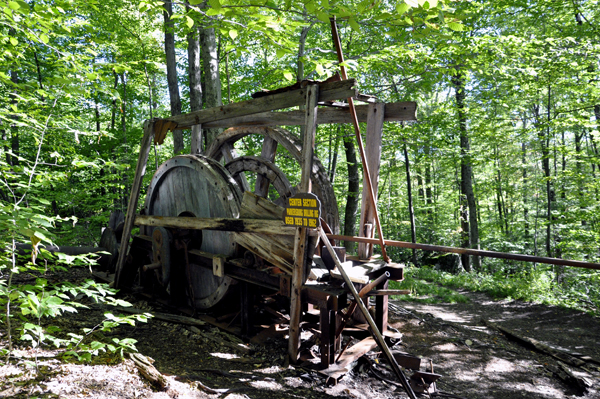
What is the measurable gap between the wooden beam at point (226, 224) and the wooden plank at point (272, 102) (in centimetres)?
123

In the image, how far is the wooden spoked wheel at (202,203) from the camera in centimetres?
509

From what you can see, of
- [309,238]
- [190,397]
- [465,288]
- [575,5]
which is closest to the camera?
[190,397]

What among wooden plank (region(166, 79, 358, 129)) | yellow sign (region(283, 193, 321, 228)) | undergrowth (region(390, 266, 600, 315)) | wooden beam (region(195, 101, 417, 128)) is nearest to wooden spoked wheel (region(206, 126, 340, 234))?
wooden beam (region(195, 101, 417, 128))

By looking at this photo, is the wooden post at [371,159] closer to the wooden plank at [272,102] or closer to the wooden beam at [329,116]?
the wooden beam at [329,116]

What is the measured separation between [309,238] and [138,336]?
7.87 feet

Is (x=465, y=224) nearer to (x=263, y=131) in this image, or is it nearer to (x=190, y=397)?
(x=263, y=131)

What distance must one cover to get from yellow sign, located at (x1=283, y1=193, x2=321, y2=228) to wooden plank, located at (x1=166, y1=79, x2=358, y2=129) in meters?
0.99

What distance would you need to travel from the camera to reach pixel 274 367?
12.9 feet

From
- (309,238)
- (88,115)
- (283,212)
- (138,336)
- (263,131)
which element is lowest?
(138,336)

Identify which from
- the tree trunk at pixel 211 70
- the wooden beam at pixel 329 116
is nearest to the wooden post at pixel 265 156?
the wooden beam at pixel 329 116

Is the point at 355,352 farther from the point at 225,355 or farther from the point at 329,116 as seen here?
the point at 329,116

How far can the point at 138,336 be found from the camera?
4.53m

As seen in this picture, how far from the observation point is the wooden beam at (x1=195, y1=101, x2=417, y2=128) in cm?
Answer: 425

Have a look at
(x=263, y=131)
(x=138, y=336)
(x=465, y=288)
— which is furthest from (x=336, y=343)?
(x=465, y=288)
